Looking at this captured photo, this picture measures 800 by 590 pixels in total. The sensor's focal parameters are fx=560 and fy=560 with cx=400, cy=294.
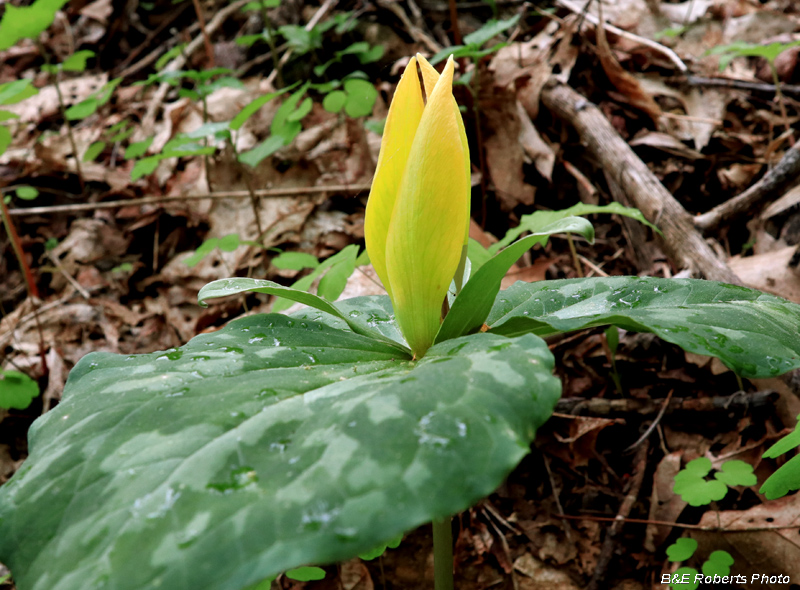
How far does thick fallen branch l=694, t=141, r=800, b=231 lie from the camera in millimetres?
2160

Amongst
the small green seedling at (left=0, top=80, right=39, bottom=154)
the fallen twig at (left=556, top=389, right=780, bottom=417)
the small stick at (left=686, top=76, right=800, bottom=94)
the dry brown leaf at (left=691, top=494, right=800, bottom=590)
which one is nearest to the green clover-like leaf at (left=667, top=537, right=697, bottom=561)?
the dry brown leaf at (left=691, top=494, right=800, bottom=590)

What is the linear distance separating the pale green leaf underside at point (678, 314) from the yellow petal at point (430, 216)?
0.14 metres

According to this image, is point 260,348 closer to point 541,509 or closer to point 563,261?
point 541,509

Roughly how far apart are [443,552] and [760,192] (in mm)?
1964

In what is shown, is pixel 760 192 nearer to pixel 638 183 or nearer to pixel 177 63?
pixel 638 183

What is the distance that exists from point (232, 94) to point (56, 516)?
4.08m

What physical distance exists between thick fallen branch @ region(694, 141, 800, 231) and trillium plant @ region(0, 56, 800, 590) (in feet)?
4.18

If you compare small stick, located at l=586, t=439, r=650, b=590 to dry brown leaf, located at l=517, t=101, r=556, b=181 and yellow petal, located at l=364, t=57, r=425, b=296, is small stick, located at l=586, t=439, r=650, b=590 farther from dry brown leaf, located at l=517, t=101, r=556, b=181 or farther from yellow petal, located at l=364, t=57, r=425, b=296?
dry brown leaf, located at l=517, t=101, r=556, b=181

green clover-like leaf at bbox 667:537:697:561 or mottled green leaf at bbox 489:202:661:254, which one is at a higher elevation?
mottled green leaf at bbox 489:202:661:254

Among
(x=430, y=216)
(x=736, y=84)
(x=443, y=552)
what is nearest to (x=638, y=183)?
(x=736, y=84)

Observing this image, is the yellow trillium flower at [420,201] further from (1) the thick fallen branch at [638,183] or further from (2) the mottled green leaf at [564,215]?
(1) the thick fallen branch at [638,183]

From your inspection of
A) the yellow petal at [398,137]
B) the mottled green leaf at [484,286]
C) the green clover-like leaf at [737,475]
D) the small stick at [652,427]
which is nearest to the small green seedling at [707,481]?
the green clover-like leaf at [737,475]

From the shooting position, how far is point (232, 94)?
4258mm

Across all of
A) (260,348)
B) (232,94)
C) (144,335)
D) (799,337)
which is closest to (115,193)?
(232,94)
